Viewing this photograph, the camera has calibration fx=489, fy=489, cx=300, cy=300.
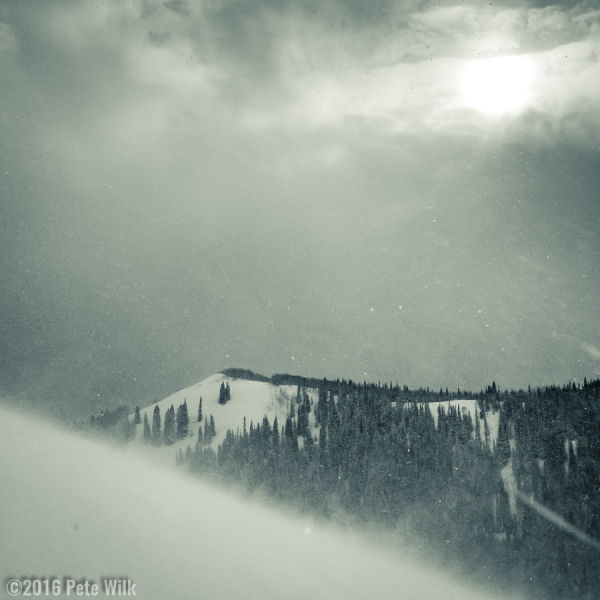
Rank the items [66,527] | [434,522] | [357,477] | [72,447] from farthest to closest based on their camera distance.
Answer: [357,477], [434,522], [72,447], [66,527]

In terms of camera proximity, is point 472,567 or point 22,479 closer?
point 22,479

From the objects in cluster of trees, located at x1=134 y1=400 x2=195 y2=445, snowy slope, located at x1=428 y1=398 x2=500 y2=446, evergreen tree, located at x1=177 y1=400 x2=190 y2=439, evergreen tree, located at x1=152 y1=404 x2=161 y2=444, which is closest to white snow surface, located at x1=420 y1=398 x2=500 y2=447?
snowy slope, located at x1=428 y1=398 x2=500 y2=446

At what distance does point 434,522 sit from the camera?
132 meters

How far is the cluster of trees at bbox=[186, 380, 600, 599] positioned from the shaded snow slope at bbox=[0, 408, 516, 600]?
12324cm

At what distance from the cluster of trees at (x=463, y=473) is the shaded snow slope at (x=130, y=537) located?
123238 millimetres

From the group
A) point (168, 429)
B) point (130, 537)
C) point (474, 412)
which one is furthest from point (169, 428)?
point (130, 537)

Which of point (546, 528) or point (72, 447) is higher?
point (72, 447)

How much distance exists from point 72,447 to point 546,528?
13589cm

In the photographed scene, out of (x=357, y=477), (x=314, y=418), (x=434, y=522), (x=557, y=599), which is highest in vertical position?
(x=314, y=418)

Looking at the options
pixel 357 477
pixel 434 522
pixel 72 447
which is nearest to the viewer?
pixel 72 447

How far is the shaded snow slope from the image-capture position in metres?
9.37

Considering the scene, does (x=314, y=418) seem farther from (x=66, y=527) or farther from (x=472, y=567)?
(x=66, y=527)

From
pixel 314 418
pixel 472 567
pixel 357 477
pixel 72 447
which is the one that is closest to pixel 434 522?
pixel 472 567

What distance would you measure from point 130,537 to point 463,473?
148 meters
